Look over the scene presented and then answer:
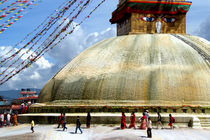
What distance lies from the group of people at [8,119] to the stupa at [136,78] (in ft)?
6.34

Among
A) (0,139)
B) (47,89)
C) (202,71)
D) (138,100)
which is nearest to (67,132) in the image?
(0,139)

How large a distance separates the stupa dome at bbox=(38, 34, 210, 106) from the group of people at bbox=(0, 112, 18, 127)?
2.98 meters

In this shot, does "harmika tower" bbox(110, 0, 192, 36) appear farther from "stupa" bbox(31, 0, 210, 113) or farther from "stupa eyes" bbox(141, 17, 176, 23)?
"stupa" bbox(31, 0, 210, 113)

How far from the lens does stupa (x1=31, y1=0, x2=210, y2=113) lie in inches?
822

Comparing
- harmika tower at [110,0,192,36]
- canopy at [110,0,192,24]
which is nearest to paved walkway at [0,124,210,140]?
harmika tower at [110,0,192,36]

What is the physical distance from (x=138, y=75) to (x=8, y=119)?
10.4 m

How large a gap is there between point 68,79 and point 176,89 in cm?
831

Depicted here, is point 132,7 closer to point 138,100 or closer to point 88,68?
point 88,68

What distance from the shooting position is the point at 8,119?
2364 cm

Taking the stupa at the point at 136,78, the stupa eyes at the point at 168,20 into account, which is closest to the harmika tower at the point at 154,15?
the stupa eyes at the point at 168,20

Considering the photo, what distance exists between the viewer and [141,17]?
96.6 ft

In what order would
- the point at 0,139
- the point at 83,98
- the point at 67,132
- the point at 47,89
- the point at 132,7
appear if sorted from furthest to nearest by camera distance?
the point at 132,7, the point at 47,89, the point at 83,98, the point at 67,132, the point at 0,139

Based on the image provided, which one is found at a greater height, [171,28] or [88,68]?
[171,28]

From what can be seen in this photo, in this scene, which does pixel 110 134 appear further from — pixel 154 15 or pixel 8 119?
pixel 154 15
